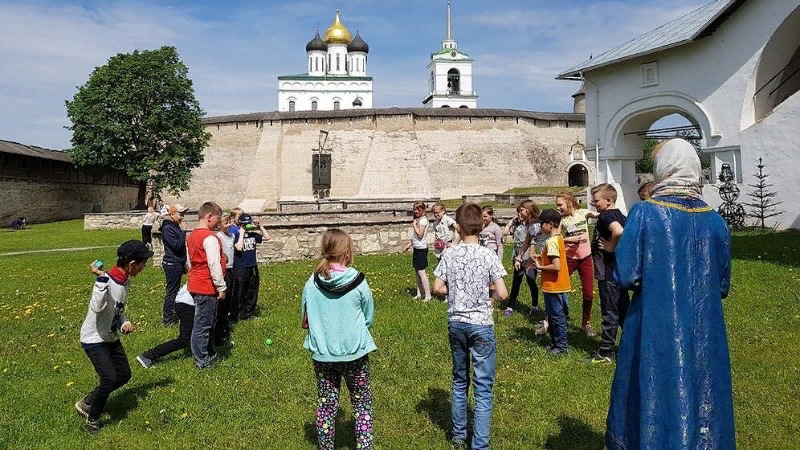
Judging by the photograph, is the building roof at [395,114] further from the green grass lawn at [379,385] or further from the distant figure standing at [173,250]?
the distant figure standing at [173,250]

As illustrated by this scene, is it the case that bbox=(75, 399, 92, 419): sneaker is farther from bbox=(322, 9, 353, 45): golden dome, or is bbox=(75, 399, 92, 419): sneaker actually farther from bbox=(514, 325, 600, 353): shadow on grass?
bbox=(322, 9, 353, 45): golden dome

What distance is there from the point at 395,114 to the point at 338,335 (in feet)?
114

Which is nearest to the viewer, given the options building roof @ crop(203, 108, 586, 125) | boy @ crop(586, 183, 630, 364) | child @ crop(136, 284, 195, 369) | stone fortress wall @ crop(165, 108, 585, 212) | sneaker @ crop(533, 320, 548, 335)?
boy @ crop(586, 183, 630, 364)

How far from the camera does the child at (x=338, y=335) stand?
10.7 feet

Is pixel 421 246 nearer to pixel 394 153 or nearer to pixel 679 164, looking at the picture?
pixel 679 164

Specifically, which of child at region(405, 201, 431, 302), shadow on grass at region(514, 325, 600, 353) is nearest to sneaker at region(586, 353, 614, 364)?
shadow on grass at region(514, 325, 600, 353)

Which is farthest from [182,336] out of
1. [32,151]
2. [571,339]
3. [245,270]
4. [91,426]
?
[32,151]

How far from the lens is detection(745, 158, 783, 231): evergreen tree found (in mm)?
11977

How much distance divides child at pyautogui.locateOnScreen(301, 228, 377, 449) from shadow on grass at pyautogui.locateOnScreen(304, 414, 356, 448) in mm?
317

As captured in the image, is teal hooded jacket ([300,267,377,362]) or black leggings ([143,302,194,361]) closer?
teal hooded jacket ([300,267,377,362])

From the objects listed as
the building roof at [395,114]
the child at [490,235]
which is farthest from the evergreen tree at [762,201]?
the building roof at [395,114]

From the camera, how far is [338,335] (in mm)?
3264

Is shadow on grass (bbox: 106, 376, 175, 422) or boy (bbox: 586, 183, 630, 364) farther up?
boy (bbox: 586, 183, 630, 364)

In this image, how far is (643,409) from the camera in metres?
2.43
